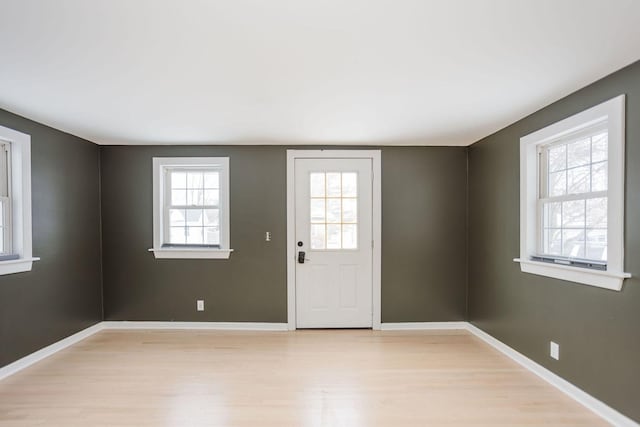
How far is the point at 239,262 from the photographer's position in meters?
4.12

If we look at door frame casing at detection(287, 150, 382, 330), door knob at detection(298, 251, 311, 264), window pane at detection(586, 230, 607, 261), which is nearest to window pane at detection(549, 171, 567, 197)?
window pane at detection(586, 230, 607, 261)

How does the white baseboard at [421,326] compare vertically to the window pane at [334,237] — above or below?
below

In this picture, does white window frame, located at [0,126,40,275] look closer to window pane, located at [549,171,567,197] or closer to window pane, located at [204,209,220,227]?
window pane, located at [204,209,220,227]

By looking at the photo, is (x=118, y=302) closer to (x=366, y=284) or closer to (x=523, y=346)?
(x=366, y=284)

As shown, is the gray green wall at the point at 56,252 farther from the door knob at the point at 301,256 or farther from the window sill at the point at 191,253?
the door knob at the point at 301,256

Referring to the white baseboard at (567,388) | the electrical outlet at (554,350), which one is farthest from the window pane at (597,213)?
the white baseboard at (567,388)

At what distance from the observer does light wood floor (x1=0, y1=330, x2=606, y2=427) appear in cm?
226

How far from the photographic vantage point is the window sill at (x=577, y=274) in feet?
7.00

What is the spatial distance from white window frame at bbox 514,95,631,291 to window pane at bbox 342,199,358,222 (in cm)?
176

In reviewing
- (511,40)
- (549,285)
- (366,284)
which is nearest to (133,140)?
(366,284)

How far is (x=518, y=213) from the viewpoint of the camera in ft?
10.4

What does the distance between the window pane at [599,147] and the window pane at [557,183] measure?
313 millimetres

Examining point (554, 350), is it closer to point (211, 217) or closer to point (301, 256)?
point (301, 256)

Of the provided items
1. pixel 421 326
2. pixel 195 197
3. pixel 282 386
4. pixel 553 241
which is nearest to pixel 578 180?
pixel 553 241
